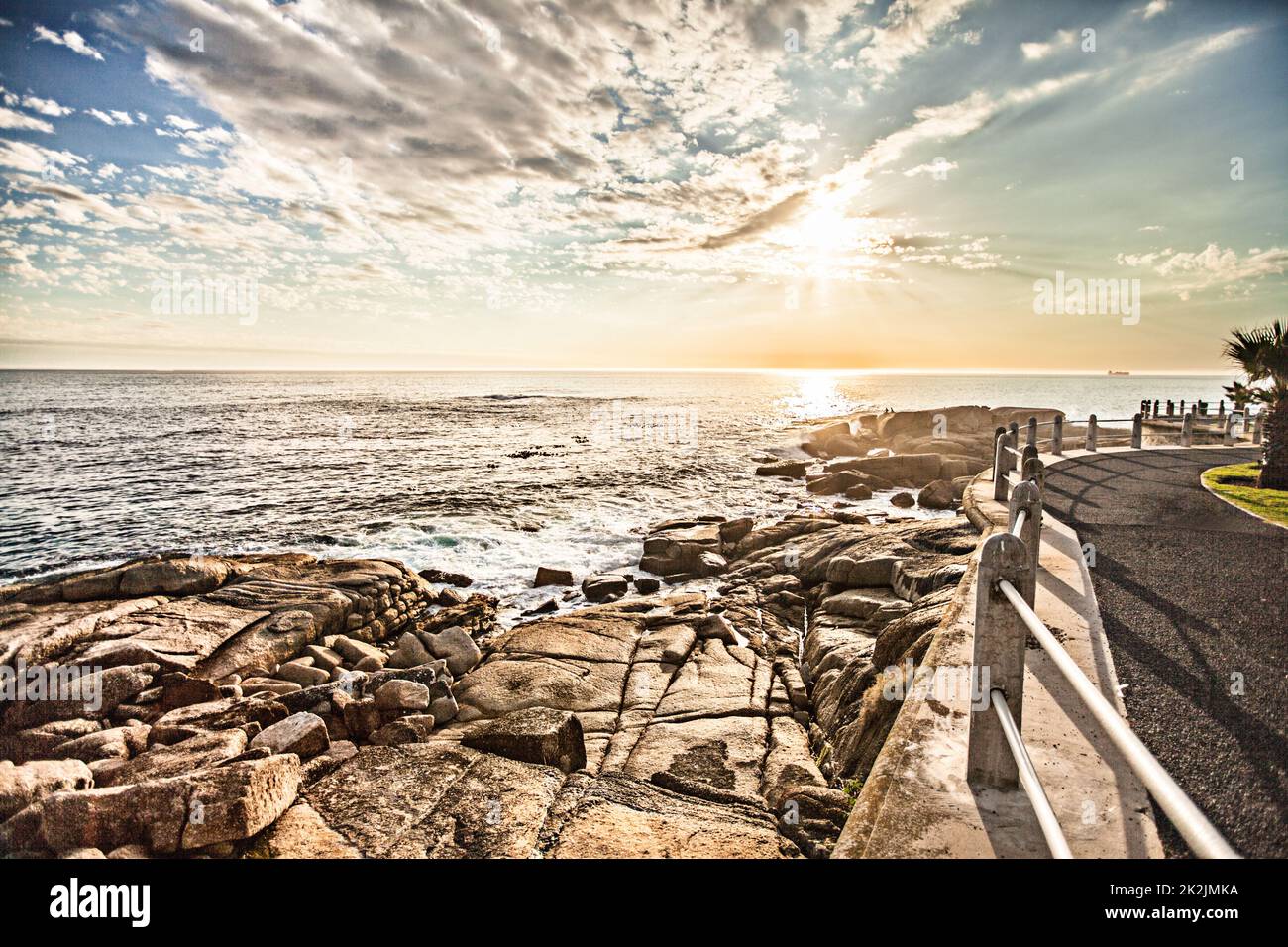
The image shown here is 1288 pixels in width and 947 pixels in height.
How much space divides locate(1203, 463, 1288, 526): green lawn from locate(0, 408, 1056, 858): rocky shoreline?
13.7ft

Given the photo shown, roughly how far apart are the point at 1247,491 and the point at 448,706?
14.2 m

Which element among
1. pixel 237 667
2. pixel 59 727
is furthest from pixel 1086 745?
pixel 237 667

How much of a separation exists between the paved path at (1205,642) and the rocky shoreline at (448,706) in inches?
66.5

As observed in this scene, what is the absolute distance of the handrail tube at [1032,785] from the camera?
2.10 metres

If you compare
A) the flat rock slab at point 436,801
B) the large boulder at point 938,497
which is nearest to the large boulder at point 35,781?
the flat rock slab at point 436,801

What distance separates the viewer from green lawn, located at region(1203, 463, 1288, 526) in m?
9.29

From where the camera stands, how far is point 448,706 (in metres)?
6.88

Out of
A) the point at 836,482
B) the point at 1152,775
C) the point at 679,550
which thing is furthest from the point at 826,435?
the point at 1152,775

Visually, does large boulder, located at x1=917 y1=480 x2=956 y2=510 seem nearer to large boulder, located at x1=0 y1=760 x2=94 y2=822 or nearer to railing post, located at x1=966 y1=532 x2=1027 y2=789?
railing post, located at x1=966 y1=532 x2=1027 y2=789

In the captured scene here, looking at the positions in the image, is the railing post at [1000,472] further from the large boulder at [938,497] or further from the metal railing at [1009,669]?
the metal railing at [1009,669]

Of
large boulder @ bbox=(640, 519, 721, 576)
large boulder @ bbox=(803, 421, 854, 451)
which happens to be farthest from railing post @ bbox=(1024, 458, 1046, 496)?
large boulder @ bbox=(803, 421, 854, 451)

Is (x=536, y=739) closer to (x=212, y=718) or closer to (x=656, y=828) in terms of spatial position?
(x=656, y=828)
